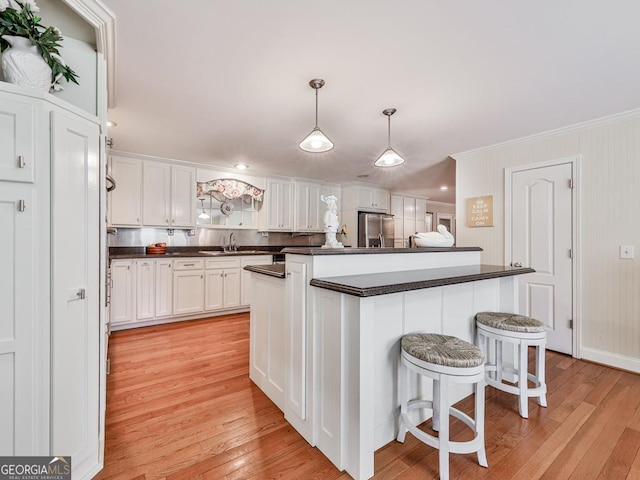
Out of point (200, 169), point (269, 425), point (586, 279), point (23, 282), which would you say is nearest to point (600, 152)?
point (586, 279)

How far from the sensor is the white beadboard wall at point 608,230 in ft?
8.77

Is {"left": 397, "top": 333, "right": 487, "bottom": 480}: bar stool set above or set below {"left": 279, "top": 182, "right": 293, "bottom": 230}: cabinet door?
below

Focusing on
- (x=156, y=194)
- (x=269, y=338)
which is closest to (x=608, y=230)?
(x=269, y=338)

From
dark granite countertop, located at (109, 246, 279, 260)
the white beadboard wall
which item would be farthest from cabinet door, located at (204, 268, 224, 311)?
the white beadboard wall

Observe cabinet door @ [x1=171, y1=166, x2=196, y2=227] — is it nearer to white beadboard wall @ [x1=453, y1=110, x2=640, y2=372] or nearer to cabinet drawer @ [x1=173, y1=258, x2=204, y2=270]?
cabinet drawer @ [x1=173, y1=258, x2=204, y2=270]

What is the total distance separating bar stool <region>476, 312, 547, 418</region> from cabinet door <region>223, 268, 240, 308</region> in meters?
3.40

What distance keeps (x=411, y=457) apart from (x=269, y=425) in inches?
34.0

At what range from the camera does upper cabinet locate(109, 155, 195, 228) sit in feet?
12.9

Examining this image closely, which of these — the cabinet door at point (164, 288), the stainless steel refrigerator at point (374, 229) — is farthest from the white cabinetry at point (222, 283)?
the stainless steel refrigerator at point (374, 229)

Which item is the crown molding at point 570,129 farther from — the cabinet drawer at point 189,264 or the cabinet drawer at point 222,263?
the cabinet drawer at point 189,264

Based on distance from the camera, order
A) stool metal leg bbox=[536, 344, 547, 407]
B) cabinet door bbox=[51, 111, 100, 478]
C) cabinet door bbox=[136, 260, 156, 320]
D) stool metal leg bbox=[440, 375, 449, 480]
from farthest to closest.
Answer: cabinet door bbox=[136, 260, 156, 320] → stool metal leg bbox=[536, 344, 547, 407] → stool metal leg bbox=[440, 375, 449, 480] → cabinet door bbox=[51, 111, 100, 478]

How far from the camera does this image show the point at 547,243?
3.19m

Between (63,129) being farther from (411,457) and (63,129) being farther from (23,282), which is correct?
(411,457)

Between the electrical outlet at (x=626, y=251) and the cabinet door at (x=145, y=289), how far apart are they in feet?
17.2
